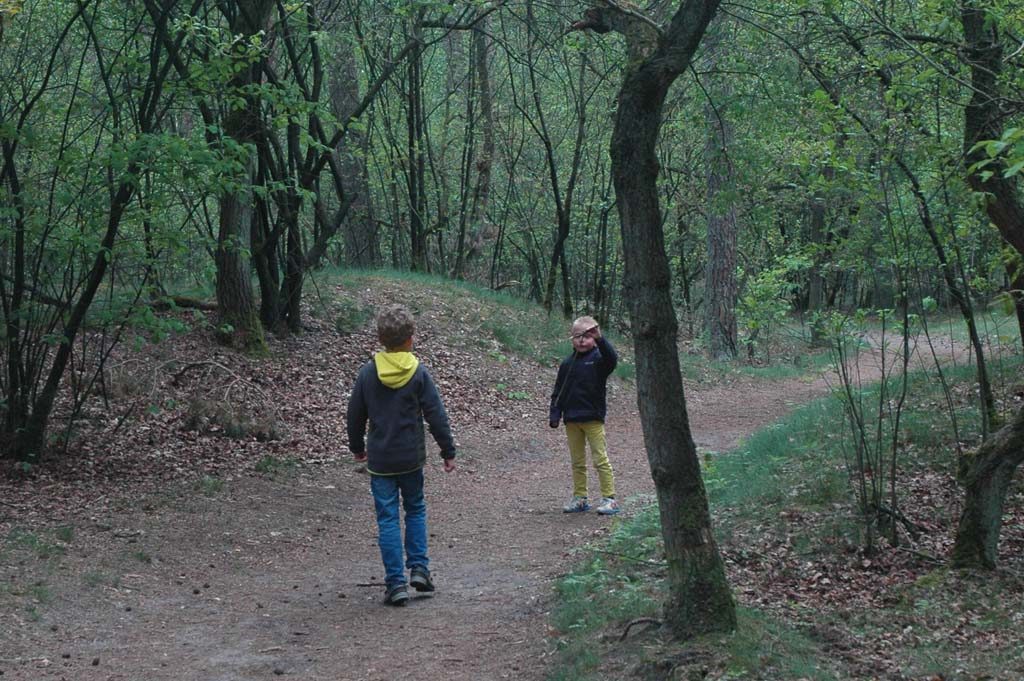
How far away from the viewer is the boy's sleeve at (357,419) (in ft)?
23.1

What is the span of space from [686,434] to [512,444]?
883 cm

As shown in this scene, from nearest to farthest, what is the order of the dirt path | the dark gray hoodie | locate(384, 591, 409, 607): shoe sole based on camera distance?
the dirt path, locate(384, 591, 409, 607): shoe sole, the dark gray hoodie

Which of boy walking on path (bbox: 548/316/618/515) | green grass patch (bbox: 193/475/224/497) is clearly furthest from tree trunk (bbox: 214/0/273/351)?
boy walking on path (bbox: 548/316/618/515)

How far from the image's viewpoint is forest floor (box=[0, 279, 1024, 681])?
19.4ft

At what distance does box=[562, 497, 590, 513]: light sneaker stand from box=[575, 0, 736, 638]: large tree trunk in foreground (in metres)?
4.60

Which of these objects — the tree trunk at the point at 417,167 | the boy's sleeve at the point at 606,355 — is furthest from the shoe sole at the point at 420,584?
the tree trunk at the point at 417,167

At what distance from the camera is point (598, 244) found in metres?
27.1

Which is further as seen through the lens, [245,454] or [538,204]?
[538,204]

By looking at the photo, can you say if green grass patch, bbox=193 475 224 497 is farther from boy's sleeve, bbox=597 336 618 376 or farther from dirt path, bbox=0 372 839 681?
boy's sleeve, bbox=597 336 618 376

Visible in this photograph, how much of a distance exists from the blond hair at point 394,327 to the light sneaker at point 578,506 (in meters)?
3.34

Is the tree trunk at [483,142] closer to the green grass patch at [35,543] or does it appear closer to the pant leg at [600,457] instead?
the pant leg at [600,457]

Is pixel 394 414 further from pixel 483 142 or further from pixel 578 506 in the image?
pixel 483 142

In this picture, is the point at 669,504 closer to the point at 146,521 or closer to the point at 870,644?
the point at 870,644

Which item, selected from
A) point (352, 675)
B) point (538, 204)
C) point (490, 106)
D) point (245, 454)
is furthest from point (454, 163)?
point (352, 675)
